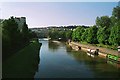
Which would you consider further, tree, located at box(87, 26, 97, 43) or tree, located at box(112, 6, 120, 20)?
tree, located at box(112, 6, 120, 20)

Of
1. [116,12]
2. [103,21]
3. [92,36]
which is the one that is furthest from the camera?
[103,21]

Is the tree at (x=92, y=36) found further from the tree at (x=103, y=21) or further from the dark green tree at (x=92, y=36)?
the tree at (x=103, y=21)

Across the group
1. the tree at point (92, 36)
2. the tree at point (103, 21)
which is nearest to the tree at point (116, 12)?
the tree at point (92, 36)

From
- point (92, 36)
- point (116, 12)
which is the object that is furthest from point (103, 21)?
point (92, 36)

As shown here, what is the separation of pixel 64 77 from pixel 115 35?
73.3 ft

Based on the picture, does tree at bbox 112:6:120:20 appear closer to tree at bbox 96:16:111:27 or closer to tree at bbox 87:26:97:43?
tree at bbox 87:26:97:43

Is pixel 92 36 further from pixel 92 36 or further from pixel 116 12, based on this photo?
pixel 116 12

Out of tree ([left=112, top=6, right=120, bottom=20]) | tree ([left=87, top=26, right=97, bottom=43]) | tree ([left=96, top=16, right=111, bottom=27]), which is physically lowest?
tree ([left=87, top=26, right=97, bottom=43])

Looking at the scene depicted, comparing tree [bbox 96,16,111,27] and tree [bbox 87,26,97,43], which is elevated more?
tree [bbox 96,16,111,27]

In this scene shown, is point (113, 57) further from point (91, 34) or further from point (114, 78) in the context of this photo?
point (91, 34)

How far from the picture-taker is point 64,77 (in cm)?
2488

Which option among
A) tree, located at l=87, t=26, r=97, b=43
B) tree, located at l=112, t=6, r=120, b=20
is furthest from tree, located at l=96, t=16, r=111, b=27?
tree, located at l=87, t=26, r=97, b=43

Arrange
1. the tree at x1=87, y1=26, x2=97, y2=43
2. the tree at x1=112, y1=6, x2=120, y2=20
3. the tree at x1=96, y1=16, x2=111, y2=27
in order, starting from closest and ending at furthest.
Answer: the tree at x1=87, y1=26, x2=97, y2=43
the tree at x1=112, y1=6, x2=120, y2=20
the tree at x1=96, y1=16, x2=111, y2=27

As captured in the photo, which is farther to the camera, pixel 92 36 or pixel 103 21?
pixel 103 21
